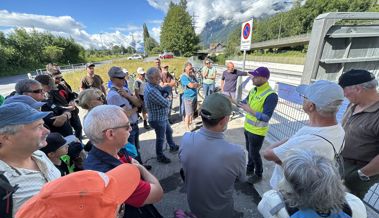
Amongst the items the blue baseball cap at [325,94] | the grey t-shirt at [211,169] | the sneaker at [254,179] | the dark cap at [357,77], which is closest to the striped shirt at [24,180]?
the grey t-shirt at [211,169]

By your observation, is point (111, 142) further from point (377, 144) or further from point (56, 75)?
point (56, 75)

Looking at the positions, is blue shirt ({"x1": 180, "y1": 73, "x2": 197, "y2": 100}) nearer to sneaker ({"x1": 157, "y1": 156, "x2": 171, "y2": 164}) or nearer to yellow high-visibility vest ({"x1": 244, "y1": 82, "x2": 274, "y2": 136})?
sneaker ({"x1": 157, "y1": 156, "x2": 171, "y2": 164})

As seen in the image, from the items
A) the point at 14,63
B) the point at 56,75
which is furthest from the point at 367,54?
the point at 14,63

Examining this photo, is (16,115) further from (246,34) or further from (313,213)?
(246,34)

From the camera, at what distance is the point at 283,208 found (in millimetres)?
1071

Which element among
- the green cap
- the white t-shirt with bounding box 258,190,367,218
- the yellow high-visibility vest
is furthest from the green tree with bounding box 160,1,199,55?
the white t-shirt with bounding box 258,190,367,218

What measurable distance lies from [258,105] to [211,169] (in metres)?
1.65

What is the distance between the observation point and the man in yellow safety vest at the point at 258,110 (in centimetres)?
282

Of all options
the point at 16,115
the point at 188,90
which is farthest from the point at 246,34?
the point at 16,115

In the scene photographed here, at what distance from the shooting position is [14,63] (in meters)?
29.5

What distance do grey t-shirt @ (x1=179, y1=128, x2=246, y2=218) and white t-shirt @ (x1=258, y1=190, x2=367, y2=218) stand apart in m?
0.46

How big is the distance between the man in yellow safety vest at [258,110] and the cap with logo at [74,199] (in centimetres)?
245

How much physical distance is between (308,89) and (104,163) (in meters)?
1.77

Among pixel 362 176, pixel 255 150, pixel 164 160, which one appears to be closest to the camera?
pixel 362 176
